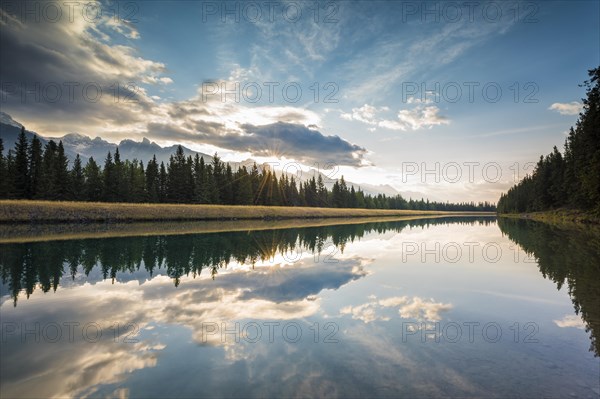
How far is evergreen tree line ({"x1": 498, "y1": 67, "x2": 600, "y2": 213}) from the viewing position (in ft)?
125

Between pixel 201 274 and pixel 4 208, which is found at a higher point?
pixel 4 208

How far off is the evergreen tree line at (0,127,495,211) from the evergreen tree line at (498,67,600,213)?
3084 inches

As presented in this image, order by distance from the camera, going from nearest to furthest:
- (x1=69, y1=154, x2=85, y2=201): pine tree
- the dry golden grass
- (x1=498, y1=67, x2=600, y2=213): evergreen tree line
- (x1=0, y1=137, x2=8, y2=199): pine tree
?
the dry golden grass, (x1=498, y1=67, x2=600, y2=213): evergreen tree line, (x1=0, y1=137, x2=8, y2=199): pine tree, (x1=69, y1=154, x2=85, y2=201): pine tree

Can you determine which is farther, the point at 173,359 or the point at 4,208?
the point at 4,208

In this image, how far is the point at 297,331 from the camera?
721cm

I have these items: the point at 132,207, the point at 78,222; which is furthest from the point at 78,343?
the point at 132,207

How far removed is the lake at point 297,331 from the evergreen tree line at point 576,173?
1344 inches

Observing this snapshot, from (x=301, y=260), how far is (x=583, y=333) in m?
12.5

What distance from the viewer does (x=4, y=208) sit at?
124 feet

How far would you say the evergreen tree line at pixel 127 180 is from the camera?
65.2 meters

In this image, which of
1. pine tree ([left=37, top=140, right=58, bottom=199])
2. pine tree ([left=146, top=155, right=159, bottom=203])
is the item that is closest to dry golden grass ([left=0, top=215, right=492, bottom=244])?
pine tree ([left=37, top=140, right=58, bottom=199])

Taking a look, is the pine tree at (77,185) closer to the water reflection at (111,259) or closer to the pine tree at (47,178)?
the pine tree at (47,178)

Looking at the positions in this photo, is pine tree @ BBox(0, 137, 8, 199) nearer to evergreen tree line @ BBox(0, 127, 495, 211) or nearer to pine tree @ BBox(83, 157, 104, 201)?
evergreen tree line @ BBox(0, 127, 495, 211)

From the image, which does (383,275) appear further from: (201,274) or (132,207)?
(132,207)
